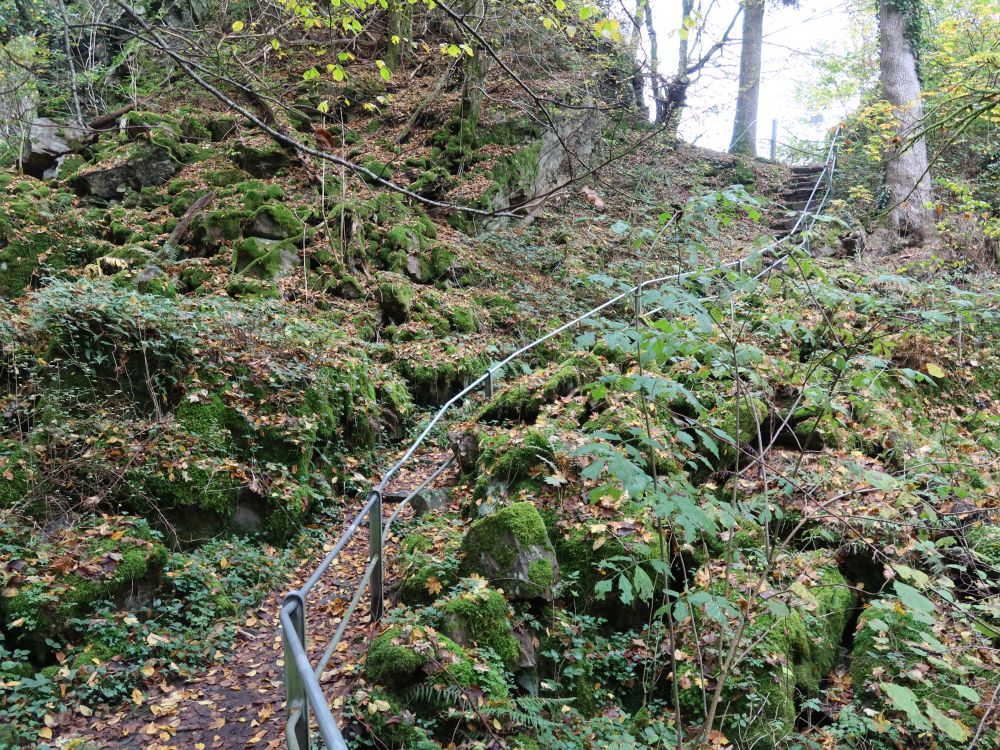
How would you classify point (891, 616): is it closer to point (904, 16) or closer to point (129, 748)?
point (129, 748)

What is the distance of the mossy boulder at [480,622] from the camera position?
413 cm

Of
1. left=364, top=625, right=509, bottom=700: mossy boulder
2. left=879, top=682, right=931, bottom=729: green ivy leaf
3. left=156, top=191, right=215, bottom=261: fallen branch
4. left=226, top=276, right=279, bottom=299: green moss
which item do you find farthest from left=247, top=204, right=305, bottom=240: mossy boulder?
left=879, top=682, right=931, bottom=729: green ivy leaf

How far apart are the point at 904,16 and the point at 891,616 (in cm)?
1569

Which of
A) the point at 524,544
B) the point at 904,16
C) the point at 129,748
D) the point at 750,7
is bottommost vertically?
the point at 129,748

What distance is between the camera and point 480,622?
4.20m

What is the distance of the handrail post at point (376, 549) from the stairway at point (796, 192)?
43.7 feet

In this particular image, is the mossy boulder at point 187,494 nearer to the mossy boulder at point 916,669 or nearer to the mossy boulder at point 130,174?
the mossy boulder at point 916,669

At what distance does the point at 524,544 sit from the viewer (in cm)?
464

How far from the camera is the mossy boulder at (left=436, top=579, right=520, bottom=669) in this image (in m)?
4.13

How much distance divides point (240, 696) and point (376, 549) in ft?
5.02

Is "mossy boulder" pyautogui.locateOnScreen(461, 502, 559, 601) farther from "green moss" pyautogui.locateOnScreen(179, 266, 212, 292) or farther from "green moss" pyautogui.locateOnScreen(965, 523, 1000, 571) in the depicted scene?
"green moss" pyautogui.locateOnScreen(179, 266, 212, 292)

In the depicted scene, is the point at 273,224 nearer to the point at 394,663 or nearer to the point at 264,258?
the point at 264,258

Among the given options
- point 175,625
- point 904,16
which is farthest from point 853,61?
point 175,625

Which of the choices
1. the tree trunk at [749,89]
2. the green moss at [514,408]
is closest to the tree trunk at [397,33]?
the green moss at [514,408]
